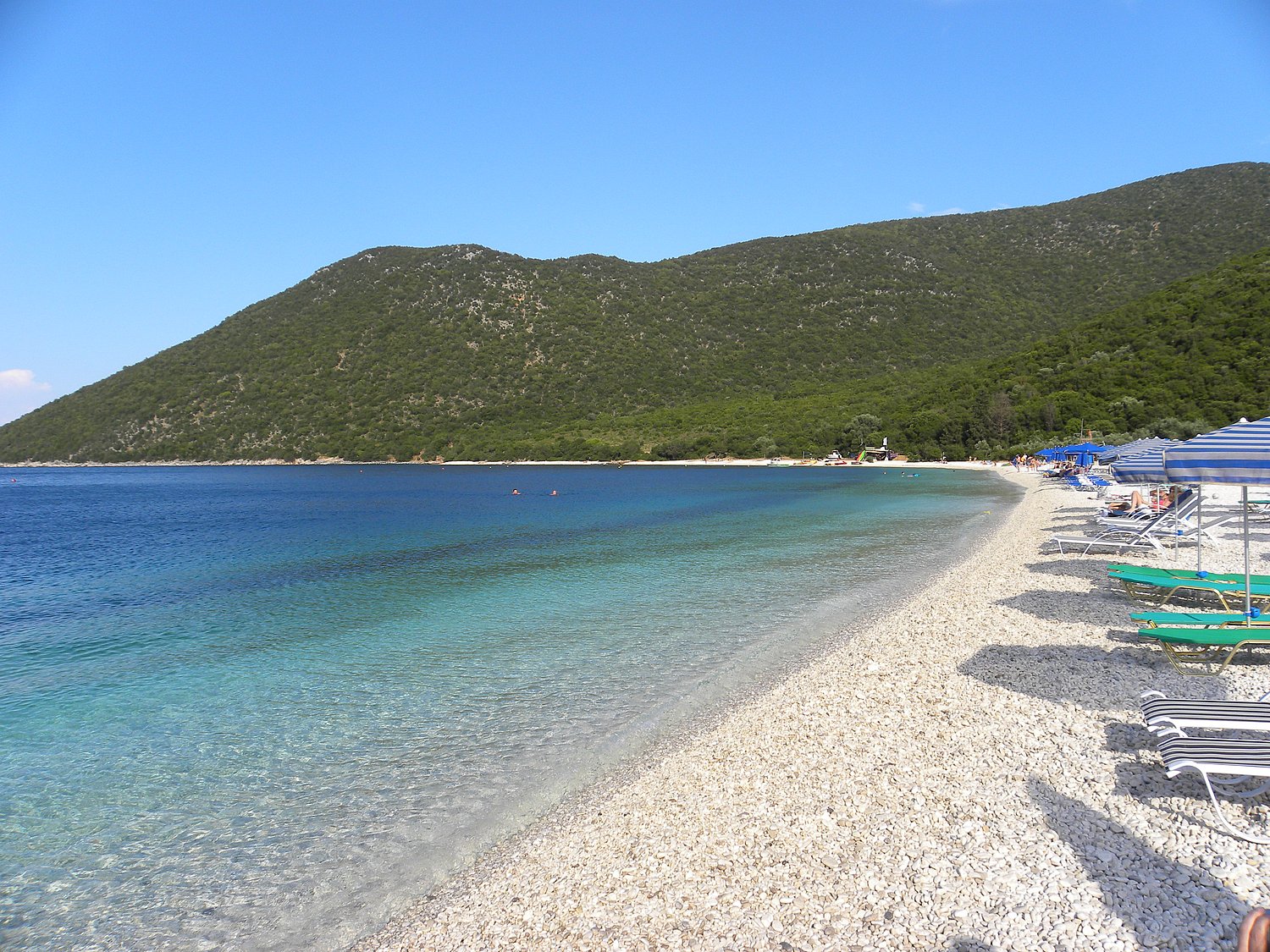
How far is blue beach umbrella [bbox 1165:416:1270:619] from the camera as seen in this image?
5.75 metres

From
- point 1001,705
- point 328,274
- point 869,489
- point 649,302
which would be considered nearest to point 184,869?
point 1001,705

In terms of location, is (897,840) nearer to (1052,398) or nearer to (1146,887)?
(1146,887)

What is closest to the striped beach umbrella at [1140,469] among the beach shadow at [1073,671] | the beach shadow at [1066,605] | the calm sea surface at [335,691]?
the beach shadow at [1066,605]

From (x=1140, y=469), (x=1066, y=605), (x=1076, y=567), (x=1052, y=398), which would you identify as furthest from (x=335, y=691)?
(x=1052, y=398)

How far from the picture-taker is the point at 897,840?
174 inches

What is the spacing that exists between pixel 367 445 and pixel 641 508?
60.3 meters

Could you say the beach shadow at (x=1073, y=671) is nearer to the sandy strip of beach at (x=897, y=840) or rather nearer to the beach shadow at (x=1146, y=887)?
the sandy strip of beach at (x=897, y=840)

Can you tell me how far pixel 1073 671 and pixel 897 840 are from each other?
4.03m

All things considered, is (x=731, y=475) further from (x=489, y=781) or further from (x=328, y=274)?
(x=328, y=274)

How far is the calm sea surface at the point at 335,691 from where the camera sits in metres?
4.83

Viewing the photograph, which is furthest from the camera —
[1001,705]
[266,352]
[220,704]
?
[266,352]

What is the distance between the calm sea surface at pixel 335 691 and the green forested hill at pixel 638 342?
2309 inches

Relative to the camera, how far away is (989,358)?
262ft

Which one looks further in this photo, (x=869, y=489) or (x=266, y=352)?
(x=266, y=352)
